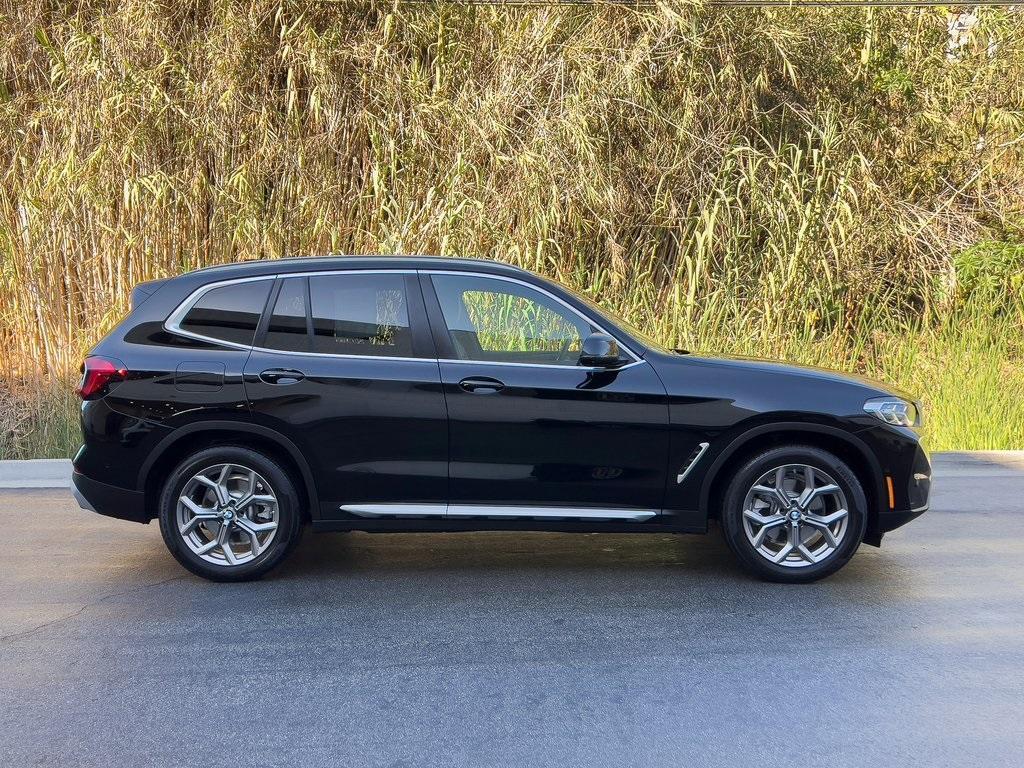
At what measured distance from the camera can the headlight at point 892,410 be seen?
226 inches

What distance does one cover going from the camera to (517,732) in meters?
3.93

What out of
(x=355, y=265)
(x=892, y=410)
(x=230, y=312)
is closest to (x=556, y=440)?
(x=355, y=265)

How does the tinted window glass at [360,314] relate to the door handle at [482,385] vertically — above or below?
above

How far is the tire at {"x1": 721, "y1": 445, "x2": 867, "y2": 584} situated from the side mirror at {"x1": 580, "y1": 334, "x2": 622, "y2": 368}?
35.0 inches

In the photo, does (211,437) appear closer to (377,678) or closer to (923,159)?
(377,678)

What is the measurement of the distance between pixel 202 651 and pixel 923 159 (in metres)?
10.0

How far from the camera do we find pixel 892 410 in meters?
5.77

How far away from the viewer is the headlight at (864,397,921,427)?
226 inches

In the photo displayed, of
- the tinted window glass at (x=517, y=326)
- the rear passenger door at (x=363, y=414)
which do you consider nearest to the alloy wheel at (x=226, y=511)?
the rear passenger door at (x=363, y=414)

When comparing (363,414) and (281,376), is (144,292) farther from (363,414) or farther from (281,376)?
(363,414)

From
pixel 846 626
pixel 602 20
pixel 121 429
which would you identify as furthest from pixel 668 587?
pixel 602 20

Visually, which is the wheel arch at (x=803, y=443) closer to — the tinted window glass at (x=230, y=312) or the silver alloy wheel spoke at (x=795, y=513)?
the silver alloy wheel spoke at (x=795, y=513)

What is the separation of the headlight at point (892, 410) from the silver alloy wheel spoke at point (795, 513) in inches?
16.2

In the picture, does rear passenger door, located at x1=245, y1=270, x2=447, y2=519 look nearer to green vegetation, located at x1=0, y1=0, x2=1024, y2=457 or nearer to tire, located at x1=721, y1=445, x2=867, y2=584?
tire, located at x1=721, y1=445, x2=867, y2=584
